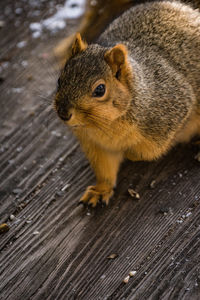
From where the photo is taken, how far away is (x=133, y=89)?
2.17 meters

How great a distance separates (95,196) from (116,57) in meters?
0.73

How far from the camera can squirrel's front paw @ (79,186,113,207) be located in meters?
2.25

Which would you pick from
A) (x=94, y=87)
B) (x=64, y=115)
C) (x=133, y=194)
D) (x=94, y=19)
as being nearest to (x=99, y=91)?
(x=94, y=87)

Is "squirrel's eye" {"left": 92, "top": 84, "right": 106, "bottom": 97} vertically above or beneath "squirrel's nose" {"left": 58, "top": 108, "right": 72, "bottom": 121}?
beneath

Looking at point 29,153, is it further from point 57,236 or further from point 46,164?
point 57,236

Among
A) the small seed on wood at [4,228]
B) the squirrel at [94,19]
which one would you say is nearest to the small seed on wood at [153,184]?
the small seed on wood at [4,228]

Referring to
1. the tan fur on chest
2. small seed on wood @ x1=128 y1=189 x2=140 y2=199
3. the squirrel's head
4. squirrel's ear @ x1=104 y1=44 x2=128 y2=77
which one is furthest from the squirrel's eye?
the tan fur on chest

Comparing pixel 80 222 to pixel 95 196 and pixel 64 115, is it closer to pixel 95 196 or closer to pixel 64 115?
pixel 95 196

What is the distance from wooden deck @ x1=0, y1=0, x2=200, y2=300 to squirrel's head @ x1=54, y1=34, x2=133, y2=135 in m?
0.45

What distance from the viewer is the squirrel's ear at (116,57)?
6.68ft

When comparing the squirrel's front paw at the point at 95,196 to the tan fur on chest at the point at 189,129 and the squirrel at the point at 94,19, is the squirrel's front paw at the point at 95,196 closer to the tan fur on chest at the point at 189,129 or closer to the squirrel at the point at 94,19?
the tan fur on chest at the point at 189,129

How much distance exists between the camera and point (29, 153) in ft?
8.55

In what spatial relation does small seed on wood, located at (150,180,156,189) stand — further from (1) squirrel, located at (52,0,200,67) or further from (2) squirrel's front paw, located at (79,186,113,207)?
(1) squirrel, located at (52,0,200,67)

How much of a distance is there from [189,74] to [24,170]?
1.10m
